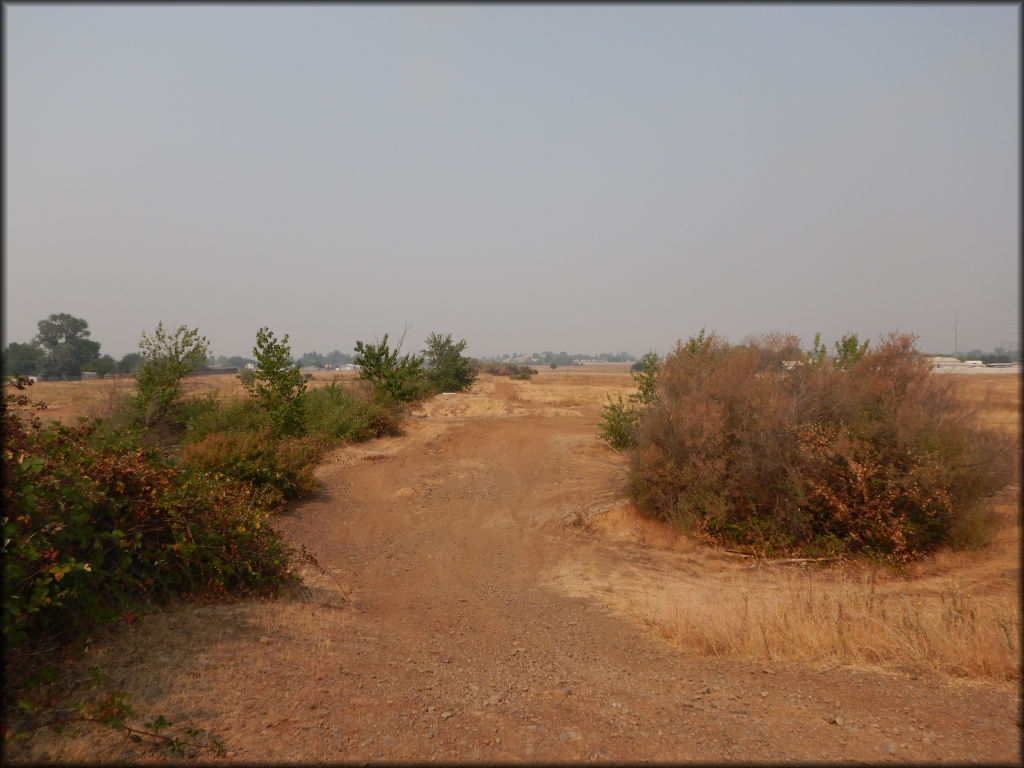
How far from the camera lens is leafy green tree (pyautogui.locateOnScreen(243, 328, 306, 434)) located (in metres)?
15.3

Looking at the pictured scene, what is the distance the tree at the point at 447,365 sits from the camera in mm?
33656

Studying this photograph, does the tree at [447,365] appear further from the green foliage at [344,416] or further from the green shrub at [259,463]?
the green shrub at [259,463]

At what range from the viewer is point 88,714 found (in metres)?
2.72

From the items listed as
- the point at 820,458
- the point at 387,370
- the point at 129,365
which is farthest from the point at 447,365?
the point at 129,365

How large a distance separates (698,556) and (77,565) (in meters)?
7.85

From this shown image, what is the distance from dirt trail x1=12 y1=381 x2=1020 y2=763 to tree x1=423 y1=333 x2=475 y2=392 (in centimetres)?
2562

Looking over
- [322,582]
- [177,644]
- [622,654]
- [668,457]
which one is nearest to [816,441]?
[668,457]

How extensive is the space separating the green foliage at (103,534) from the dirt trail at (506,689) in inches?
15.6

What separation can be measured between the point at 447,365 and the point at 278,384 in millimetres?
18844

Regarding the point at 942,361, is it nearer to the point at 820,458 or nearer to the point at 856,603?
the point at 820,458

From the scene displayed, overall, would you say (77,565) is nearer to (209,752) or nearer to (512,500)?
(209,752)

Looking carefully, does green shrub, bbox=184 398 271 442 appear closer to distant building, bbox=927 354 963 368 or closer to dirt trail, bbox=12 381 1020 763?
dirt trail, bbox=12 381 1020 763

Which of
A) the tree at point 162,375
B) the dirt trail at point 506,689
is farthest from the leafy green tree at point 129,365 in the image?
the dirt trail at point 506,689

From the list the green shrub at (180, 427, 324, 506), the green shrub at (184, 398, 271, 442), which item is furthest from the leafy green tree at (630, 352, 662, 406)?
the green shrub at (184, 398, 271, 442)
